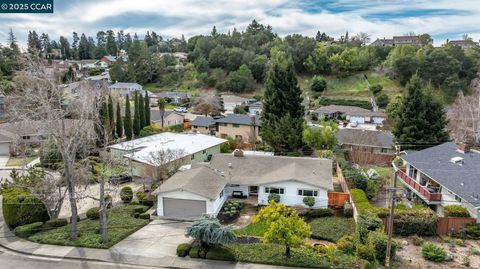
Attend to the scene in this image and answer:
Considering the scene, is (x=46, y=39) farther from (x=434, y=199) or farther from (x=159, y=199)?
(x=434, y=199)

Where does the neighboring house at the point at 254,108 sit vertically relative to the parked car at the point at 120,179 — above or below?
above

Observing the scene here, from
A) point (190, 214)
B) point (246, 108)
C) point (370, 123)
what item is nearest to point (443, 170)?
point (190, 214)

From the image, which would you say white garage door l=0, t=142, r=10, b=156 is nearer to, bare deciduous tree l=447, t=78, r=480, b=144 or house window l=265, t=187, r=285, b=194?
house window l=265, t=187, r=285, b=194

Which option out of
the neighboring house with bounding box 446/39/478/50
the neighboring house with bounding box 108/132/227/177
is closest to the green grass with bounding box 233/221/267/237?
the neighboring house with bounding box 108/132/227/177

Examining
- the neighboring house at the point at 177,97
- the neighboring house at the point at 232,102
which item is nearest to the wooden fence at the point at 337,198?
the neighboring house at the point at 232,102

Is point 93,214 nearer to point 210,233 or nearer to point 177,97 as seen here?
point 210,233

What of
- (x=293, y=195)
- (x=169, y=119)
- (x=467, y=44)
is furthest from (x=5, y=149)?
(x=467, y=44)

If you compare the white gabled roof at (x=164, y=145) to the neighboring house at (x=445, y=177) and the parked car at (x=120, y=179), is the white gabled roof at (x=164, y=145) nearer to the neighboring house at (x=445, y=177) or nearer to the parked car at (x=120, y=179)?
the parked car at (x=120, y=179)
